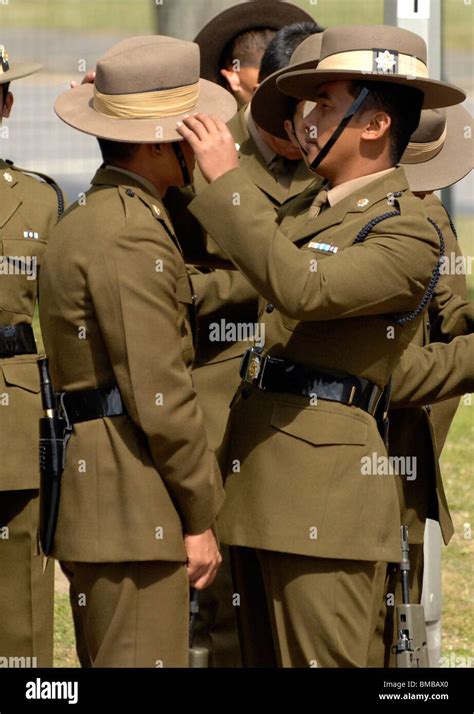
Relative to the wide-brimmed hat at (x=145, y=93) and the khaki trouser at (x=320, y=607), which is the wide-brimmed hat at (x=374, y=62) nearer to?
the wide-brimmed hat at (x=145, y=93)

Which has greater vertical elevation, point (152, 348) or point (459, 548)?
point (152, 348)

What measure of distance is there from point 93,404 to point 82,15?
15.5 metres

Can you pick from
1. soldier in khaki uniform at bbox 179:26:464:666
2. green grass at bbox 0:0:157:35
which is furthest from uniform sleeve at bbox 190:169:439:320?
green grass at bbox 0:0:157:35

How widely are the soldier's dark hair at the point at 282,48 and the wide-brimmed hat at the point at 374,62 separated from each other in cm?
118

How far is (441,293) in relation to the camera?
462 cm

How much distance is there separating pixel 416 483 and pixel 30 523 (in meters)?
1.21

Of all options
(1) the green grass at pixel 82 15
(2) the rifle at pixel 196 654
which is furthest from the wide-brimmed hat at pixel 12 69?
(1) the green grass at pixel 82 15

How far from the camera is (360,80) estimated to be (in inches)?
148

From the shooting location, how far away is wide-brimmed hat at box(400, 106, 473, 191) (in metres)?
4.69

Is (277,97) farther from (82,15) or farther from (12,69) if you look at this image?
(82,15)

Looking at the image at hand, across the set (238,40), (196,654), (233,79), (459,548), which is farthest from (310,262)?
(459,548)

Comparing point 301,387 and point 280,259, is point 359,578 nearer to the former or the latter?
point 301,387

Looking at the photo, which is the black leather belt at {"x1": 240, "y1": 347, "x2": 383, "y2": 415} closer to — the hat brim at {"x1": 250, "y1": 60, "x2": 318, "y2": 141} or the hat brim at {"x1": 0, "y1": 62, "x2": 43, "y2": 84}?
the hat brim at {"x1": 250, "y1": 60, "x2": 318, "y2": 141}

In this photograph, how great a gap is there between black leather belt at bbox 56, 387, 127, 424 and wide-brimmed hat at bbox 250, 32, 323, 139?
0.99 meters
